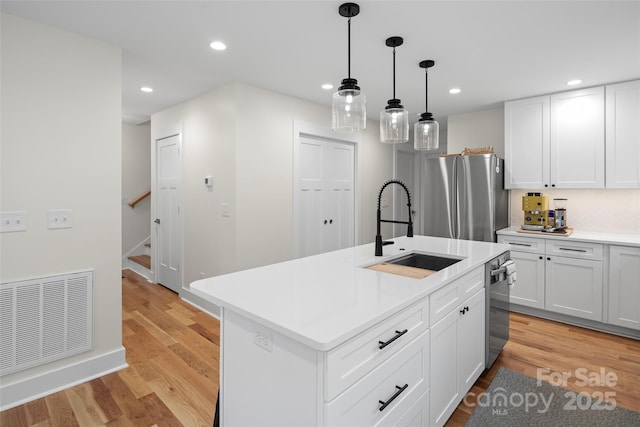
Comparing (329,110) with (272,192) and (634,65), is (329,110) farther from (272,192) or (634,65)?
(634,65)

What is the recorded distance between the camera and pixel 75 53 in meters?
2.39

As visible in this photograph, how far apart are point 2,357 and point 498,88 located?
4.72 meters

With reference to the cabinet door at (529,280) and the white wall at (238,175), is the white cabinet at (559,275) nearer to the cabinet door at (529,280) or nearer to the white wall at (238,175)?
the cabinet door at (529,280)

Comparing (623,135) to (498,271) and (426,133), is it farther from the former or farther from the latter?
(426,133)

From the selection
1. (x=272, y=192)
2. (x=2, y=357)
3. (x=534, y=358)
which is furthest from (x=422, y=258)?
(x=2, y=357)

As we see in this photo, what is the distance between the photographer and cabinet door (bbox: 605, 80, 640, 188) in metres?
3.22

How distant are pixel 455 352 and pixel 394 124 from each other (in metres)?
1.40

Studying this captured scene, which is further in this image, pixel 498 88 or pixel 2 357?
pixel 498 88

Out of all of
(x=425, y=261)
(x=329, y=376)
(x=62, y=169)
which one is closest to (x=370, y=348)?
(x=329, y=376)

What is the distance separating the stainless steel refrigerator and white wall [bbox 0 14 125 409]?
342 centimetres

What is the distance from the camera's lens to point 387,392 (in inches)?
53.3

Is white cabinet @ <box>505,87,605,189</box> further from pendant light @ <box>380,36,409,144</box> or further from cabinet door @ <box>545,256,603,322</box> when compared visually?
pendant light @ <box>380,36,409,144</box>

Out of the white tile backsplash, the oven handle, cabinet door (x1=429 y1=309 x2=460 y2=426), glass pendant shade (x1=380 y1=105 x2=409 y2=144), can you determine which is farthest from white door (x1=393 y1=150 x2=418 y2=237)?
cabinet door (x1=429 y1=309 x2=460 y2=426)

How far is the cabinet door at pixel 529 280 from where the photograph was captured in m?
3.57
